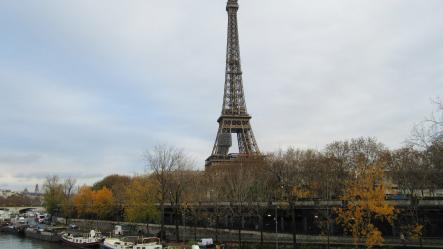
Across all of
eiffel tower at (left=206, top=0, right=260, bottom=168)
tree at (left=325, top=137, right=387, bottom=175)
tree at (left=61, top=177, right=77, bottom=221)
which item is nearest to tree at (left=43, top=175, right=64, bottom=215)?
tree at (left=61, top=177, right=77, bottom=221)

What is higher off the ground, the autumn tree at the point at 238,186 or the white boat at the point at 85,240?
the autumn tree at the point at 238,186

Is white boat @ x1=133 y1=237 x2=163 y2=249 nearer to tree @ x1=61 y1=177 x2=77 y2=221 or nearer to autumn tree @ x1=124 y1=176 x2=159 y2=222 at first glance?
autumn tree @ x1=124 y1=176 x2=159 y2=222

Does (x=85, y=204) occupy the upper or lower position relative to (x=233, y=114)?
lower

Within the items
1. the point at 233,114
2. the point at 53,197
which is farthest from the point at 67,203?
the point at 233,114

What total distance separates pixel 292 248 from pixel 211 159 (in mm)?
57010

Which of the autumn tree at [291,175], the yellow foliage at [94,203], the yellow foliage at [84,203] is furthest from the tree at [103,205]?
the autumn tree at [291,175]

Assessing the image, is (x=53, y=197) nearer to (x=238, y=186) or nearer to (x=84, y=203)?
(x=84, y=203)

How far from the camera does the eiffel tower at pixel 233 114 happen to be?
10019 centimetres

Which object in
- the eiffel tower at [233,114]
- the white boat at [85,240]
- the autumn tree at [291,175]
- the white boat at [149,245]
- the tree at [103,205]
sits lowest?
the white boat at [85,240]

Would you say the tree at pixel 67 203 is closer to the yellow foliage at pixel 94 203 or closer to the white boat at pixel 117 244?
the yellow foliage at pixel 94 203

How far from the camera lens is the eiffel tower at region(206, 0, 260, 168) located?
100188 millimetres

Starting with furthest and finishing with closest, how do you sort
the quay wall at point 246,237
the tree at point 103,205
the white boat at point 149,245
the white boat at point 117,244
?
the tree at point 103,205 < the white boat at point 117,244 < the white boat at point 149,245 < the quay wall at point 246,237

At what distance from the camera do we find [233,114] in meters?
105

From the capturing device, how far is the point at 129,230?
8175 centimetres
